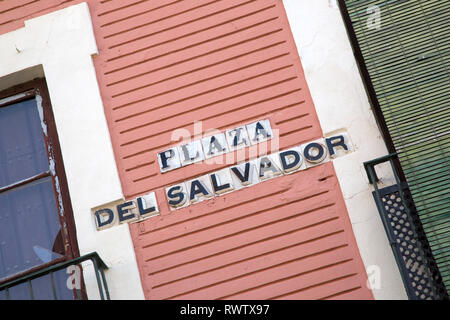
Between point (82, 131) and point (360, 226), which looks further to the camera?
point (82, 131)

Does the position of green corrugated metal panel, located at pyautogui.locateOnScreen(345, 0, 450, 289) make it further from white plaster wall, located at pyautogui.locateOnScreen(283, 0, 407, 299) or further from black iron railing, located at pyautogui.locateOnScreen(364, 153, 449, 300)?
white plaster wall, located at pyautogui.locateOnScreen(283, 0, 407, 299)

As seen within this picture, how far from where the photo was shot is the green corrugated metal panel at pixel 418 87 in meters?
5.08

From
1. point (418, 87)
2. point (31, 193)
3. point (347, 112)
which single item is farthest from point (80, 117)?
point (418, 87)

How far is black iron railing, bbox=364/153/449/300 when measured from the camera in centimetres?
494

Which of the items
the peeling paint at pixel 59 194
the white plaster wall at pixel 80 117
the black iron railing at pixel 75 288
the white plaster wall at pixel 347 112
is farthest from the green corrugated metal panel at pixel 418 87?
the peeling paint at pixel 59 194

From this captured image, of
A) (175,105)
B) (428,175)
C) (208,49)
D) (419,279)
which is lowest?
(419,279)

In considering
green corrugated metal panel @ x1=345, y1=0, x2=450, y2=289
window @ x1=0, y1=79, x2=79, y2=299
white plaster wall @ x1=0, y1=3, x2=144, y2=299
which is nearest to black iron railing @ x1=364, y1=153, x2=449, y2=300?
green corrugated metal panel @ x1=345, y1=0, x2=450, y2=289

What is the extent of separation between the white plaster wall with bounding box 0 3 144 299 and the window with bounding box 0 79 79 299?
0.72 feet

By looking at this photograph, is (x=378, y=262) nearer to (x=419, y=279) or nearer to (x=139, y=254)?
(x=419, y=279)

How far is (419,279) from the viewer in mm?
4973

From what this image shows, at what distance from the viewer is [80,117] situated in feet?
19.7
